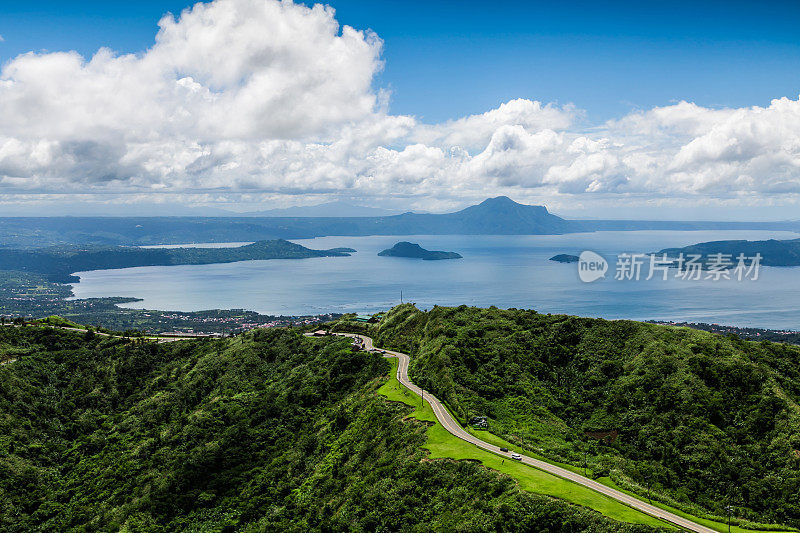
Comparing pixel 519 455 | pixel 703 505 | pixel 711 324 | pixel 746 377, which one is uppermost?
pixel 746 377

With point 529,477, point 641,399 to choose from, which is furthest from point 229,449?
point 641,399

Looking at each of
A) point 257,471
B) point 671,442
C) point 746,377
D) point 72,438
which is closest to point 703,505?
point 671,442

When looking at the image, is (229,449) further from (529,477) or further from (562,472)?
(562,472)

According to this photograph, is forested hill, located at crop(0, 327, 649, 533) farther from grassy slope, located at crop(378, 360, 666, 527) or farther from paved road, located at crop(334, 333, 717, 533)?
paved road, located at crop(334, 333, 717, 533)

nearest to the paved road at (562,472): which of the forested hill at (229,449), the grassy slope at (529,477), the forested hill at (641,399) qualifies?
the grassy slope at (529,477)

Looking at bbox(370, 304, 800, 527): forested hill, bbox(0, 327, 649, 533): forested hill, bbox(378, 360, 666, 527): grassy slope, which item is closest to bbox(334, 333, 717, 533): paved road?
bbox(378, 360, 666, 527): grassy slope

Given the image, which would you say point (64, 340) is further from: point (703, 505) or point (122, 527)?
point (703, 505)

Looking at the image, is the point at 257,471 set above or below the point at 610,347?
below
